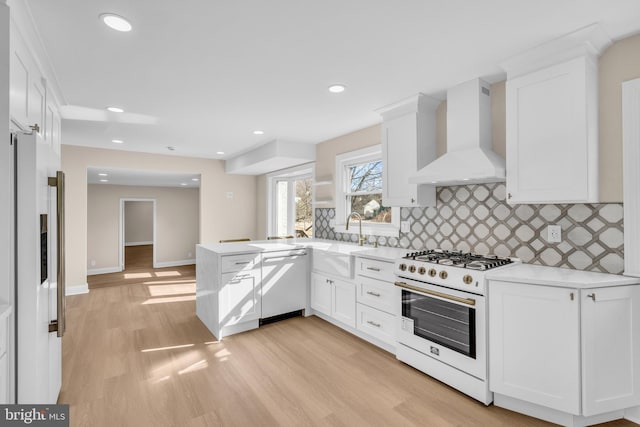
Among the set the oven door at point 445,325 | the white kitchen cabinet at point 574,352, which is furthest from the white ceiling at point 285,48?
the oven door at point 445,325

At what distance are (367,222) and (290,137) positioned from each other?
1.67 metres

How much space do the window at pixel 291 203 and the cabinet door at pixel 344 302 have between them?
1.93m

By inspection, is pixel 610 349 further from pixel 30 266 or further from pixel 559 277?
pixel 30 266

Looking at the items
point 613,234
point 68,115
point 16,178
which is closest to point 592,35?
point 613,234

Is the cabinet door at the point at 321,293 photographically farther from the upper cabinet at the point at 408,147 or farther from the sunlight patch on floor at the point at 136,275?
the sunlight patch on floor at the point at 136,275

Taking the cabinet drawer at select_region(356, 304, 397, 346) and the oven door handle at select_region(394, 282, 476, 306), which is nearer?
the oven door handle at select_region(394, 282, 476, 306)

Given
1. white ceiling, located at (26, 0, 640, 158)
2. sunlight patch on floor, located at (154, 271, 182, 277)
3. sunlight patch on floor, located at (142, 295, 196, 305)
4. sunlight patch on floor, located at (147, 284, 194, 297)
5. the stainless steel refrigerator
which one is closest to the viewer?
the stainless steel refrigerator

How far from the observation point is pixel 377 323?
2.98m

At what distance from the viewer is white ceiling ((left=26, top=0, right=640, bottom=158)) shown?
5.51 ft

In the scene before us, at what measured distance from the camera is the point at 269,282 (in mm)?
3570

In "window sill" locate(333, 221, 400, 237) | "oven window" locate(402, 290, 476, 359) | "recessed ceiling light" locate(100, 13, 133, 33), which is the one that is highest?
"recessed ceiling light" locate(100, 13, 133, 33)

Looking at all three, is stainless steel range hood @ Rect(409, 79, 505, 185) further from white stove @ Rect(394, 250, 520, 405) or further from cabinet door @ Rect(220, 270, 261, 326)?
cabinet door @ Rect(220, 270, 261, 326)

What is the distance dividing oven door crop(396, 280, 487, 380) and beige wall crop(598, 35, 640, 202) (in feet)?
3.71

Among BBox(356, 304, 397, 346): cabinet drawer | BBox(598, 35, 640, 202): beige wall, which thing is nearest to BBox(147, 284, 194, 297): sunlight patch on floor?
BBox(356, 304, 397, 346): cabinet drawer
